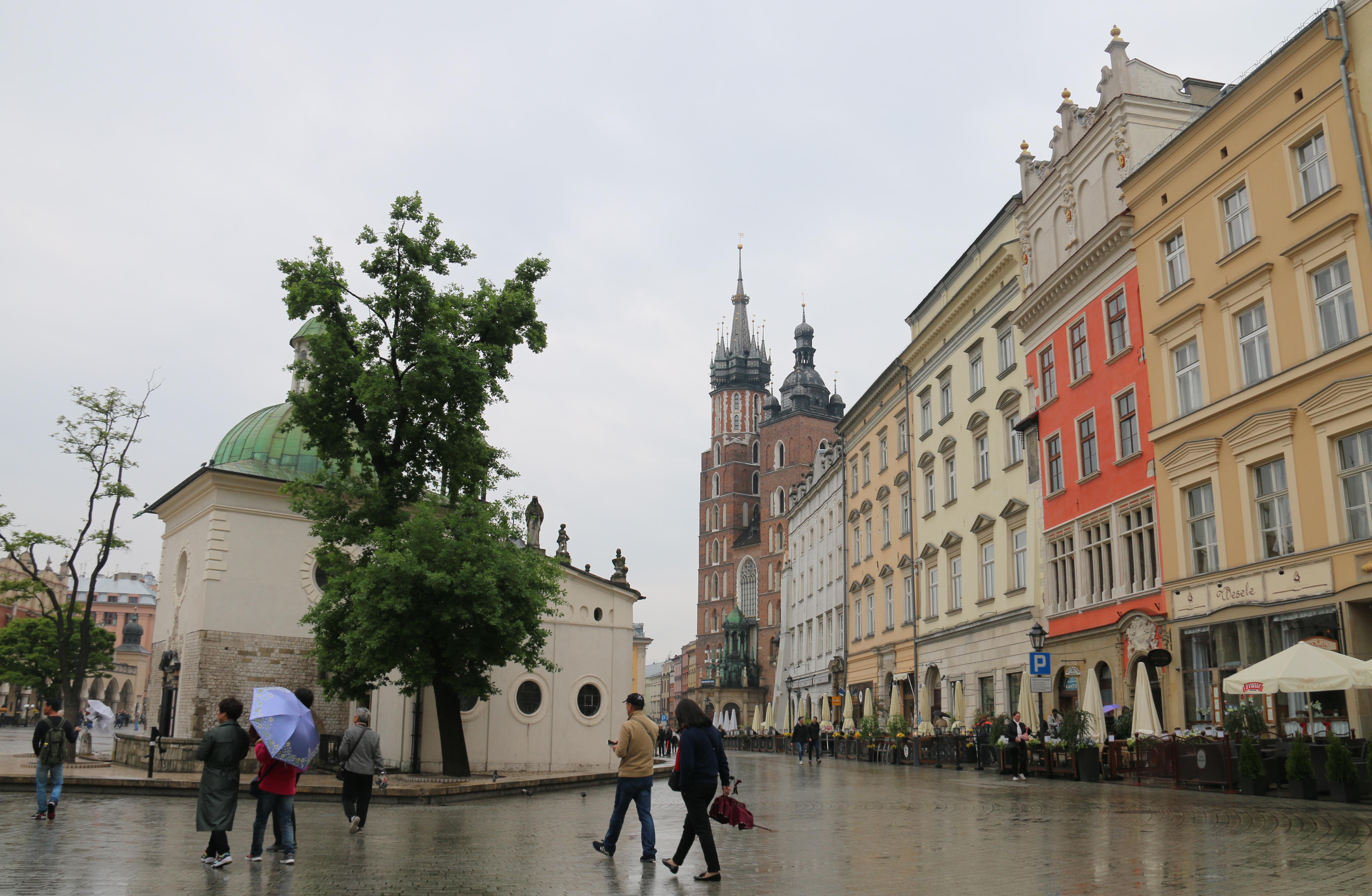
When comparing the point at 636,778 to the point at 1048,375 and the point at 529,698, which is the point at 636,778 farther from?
the point at 1048,375

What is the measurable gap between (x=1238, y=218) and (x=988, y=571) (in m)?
14.0

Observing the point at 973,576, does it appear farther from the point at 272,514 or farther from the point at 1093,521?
the point at 272,514

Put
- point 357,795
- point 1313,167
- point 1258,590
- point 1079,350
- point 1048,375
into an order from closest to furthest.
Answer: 1. point 357,795
2. point 1313,167
3. point 1258,590
4. point 1079,350
5. point 1048,375

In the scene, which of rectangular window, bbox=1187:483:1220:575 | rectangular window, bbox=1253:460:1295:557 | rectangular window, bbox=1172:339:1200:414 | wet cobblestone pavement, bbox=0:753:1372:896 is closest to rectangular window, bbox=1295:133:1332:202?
rectangular window, bbox=1172:339:1200:414

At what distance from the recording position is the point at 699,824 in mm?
9328

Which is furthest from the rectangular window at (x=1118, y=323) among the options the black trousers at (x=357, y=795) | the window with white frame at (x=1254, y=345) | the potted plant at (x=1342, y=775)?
the black trousers at (x=357, y=795)

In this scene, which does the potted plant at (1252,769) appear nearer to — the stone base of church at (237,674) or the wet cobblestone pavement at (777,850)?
the wet cobblestone pavement at (777,850)

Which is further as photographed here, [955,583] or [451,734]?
[955,583]

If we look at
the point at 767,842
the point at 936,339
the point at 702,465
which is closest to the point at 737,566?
the point at 702,465

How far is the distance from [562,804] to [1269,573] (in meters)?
13.6

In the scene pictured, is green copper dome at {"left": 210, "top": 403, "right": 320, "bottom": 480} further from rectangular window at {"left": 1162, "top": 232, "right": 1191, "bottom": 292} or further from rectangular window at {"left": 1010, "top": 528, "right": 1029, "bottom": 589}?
rectangular window at {"left": 1162, "top": 232, "right": 1191, "bottom": 292}

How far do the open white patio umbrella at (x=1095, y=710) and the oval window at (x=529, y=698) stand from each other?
46.9 ft

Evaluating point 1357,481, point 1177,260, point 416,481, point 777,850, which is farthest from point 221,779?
point 1177,260

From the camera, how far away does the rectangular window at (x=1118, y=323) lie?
82.1 feet
